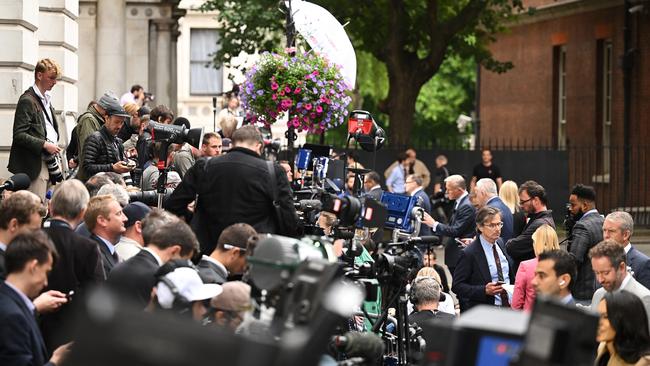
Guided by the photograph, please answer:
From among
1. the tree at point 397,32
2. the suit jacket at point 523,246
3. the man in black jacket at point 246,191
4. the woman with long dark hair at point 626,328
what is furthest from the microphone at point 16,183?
the tree at point 397,32

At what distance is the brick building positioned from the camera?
3197cm

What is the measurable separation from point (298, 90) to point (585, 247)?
373 cm

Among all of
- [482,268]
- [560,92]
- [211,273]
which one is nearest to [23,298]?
[211,273]

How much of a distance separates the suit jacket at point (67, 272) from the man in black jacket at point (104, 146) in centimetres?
435

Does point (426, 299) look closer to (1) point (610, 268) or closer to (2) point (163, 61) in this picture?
(1) point (610, 268)

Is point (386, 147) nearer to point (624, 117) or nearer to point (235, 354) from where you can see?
point (624, 117)

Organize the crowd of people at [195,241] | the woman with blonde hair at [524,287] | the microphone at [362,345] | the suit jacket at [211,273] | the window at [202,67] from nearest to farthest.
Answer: the microphone at [362,345] → the crowd of people at [195,241] → the suit jacket at [211,273] → the woman with blonde hair at [524,287] → the window at [202,67]

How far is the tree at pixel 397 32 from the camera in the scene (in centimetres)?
3284

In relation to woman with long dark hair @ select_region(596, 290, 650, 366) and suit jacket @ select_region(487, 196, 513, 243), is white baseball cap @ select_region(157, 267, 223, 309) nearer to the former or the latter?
woman with long dark hair @ select_region(596, 290, 650, 366)

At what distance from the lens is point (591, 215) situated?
1409 cm

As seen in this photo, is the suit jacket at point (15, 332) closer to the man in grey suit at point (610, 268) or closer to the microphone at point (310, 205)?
the man in grey suit at point (610, 268)

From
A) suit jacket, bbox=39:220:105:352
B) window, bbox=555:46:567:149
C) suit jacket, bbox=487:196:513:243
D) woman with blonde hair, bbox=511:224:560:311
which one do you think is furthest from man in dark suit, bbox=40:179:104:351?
window, bbox=555:46:567:149

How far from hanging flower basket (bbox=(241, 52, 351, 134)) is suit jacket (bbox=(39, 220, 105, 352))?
6997 mm

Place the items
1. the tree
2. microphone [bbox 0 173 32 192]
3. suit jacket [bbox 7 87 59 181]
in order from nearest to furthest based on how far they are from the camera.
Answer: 1. microphone [bbox 0 173 32 192]
2. suit jacket [bbox 7 87 59 181]
3. the tree
